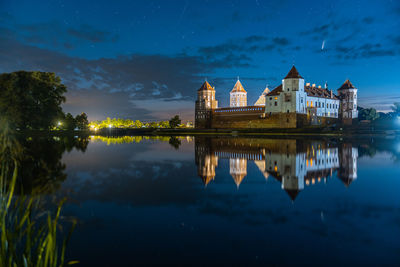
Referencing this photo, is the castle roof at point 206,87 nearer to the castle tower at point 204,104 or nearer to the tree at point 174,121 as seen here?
the castle tower at point 204,104

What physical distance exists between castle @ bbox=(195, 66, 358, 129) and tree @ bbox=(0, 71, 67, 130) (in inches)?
1638

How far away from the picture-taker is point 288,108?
64.1m

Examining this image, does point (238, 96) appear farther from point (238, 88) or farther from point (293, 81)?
point (293, 81)

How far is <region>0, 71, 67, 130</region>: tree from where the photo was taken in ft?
118

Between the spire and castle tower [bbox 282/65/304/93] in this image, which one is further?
the spire

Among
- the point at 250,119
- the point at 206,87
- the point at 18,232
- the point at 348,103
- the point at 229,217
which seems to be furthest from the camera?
the point at 206,87

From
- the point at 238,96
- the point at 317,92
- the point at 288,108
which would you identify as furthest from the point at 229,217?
the point at 238,96

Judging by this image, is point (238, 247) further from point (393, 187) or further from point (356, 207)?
point (393, 187)

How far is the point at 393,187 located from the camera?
834 centimetres

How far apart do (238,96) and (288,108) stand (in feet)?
91.4

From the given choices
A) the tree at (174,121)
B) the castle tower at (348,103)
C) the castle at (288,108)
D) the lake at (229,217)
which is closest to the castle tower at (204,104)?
the castle at (288,108)

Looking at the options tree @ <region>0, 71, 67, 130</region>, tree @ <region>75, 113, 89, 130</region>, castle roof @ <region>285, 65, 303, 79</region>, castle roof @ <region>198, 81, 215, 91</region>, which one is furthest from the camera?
tree @ <region>75, 113, 89, 130</region>

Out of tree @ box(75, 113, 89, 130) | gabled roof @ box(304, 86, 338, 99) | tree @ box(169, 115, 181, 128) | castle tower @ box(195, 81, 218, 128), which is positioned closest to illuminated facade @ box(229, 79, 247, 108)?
castle tower @ box(195, 81, 218, 128)

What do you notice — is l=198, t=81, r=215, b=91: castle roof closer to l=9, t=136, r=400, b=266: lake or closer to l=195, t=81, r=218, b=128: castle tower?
l=195, t=81, r=218, b=128: castle tower
